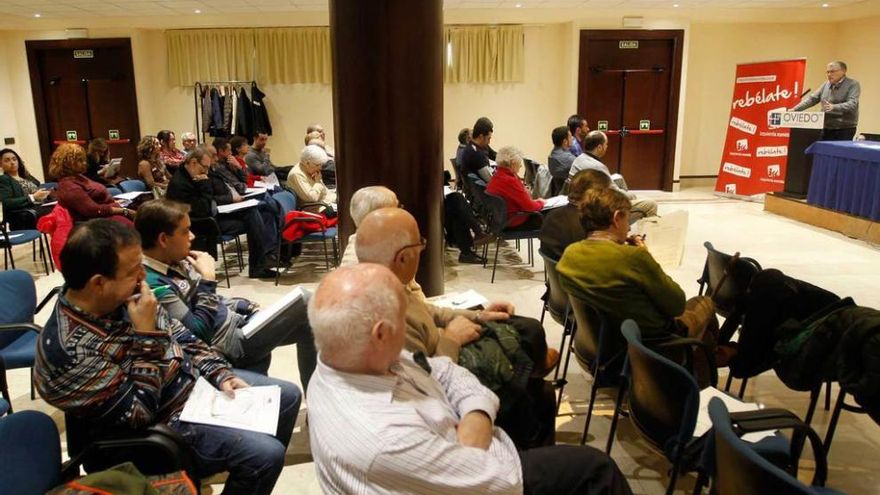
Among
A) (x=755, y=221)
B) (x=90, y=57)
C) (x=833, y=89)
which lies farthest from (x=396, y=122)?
(x=90, y=57)

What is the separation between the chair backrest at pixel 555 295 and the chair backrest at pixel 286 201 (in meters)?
2.73

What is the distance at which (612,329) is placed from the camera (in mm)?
2445

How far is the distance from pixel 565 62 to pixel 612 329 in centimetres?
859

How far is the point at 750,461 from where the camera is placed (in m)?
1.25

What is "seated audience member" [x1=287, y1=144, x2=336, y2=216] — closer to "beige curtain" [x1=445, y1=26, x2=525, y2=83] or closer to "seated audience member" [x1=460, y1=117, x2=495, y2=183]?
"seated audience member" [x1=460, y1=117, x2=495, y2=183]

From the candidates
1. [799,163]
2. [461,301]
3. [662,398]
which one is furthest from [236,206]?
[799,163]

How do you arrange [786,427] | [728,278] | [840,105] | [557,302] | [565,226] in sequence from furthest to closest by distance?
[840,105], [565,226], [557,302], [728,278], [786,427]

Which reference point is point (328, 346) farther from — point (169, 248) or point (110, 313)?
point (169, 248)

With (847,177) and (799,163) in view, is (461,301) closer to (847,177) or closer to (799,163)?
(847,177)

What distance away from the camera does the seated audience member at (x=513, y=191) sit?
5.18 meters

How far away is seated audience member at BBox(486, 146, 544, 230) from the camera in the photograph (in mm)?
5176

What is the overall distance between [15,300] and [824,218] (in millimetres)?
7496

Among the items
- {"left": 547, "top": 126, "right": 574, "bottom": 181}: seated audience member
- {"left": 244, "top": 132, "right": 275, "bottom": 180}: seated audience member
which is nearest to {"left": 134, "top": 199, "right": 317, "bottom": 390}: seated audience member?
{"left": 547, "top": 126, "right": 574, "bottom": 181}: seated audience member

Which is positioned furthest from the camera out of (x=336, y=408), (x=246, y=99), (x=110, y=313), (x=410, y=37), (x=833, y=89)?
(x=246, y=99)
